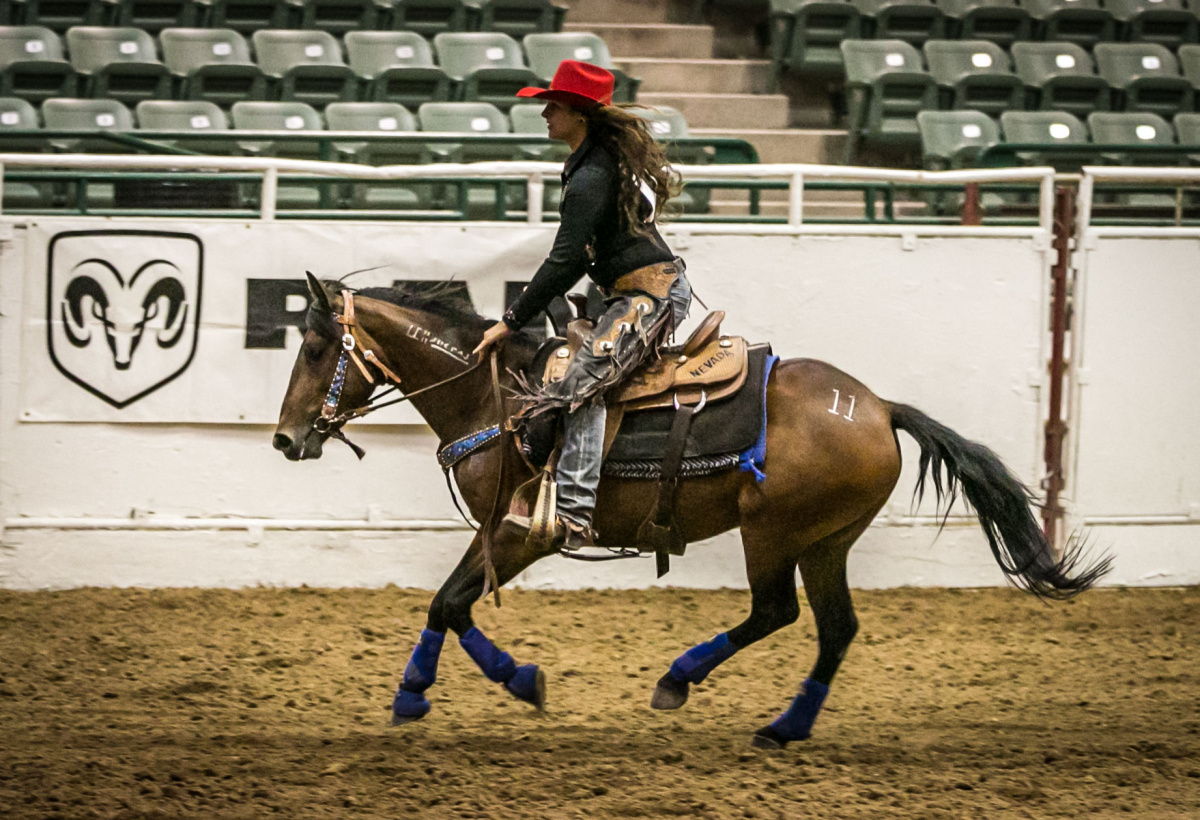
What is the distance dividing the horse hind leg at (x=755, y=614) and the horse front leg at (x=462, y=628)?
65 centimetres

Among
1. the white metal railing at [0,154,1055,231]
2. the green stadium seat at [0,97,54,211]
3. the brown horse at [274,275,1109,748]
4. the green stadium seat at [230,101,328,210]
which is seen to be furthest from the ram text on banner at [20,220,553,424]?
the brown horse at [274,275,1109,748]

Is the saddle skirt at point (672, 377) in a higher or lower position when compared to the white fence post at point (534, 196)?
lower

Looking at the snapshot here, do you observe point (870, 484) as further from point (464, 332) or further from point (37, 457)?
point (37, 457)

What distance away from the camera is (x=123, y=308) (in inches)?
265

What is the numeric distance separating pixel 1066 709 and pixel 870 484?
152 centimetres

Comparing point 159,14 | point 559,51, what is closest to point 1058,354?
point 559,51

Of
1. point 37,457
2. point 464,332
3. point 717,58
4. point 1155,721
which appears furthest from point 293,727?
point 717,58

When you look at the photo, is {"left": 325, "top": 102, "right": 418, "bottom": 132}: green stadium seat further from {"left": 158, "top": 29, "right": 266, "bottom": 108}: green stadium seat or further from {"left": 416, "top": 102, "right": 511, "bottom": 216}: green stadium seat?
{"left": 158, "top": 29, "right": 266, "bottom": 108}: green stadium seat

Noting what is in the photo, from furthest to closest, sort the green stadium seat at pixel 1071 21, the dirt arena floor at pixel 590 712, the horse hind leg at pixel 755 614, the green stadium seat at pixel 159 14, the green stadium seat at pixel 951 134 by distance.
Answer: the green stadium seat at pixel 1071 21 → the green stadium seat at pixel 159 14 → the green stadium seat at pixel 951 134 → the horse hind leg at pixel 755 614 → the dirt arena floor at pixel 590 712

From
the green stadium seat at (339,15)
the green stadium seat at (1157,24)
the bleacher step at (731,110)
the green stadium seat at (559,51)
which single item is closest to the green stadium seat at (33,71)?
the green stadium seat at (339,15)

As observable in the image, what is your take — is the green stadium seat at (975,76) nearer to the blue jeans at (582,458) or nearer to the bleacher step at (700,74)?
the bleacher step at (700,74)

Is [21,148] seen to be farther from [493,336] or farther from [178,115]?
[493,336]

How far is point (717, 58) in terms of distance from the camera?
12.0 metres

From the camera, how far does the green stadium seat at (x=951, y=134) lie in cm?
940
